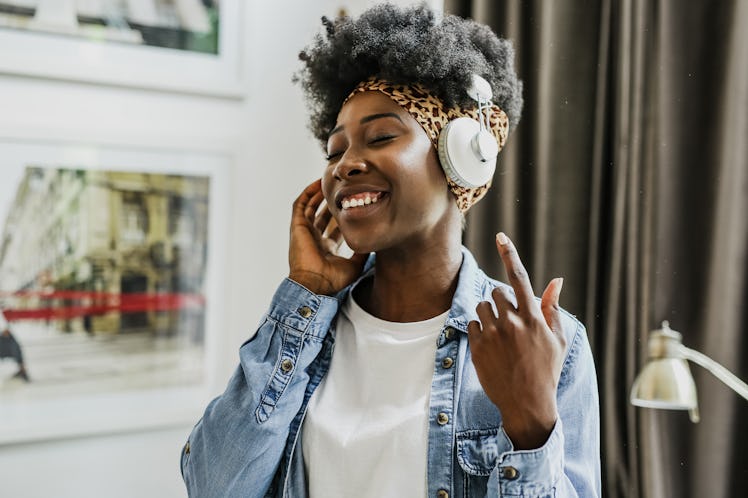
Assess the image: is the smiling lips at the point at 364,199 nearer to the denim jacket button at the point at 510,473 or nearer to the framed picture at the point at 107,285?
the denim jacket button at the point at 510,473

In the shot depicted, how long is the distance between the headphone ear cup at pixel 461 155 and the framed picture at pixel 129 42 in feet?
2.81

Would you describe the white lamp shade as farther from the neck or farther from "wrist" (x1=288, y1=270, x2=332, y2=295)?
"wrist" (x1=288, y1=270, x2=332, y2=295)

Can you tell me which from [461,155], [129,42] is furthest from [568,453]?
[129,42]

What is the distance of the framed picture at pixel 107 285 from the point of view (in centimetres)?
151

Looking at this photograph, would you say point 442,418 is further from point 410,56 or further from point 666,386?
point 410,56

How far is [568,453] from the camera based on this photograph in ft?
3.06

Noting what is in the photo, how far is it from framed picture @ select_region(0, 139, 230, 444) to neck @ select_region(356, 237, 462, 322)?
2.50 feet

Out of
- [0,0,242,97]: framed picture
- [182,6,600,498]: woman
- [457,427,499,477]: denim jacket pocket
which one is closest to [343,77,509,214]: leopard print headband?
[182,6,600,498]: woman

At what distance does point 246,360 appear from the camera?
108cm

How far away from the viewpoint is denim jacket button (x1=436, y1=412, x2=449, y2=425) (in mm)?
946

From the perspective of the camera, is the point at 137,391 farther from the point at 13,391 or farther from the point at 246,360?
the point at 246,360

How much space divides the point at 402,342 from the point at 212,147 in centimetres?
87

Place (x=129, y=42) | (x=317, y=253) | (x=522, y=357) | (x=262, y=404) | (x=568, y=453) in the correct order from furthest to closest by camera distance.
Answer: (x=129, y=42), (x=317, y=253), (x=262, y=404), (x=568, y=453), (x=522, y=357)

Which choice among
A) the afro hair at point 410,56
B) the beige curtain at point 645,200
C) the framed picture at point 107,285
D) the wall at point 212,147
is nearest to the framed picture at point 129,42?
the wall at point 212,147
